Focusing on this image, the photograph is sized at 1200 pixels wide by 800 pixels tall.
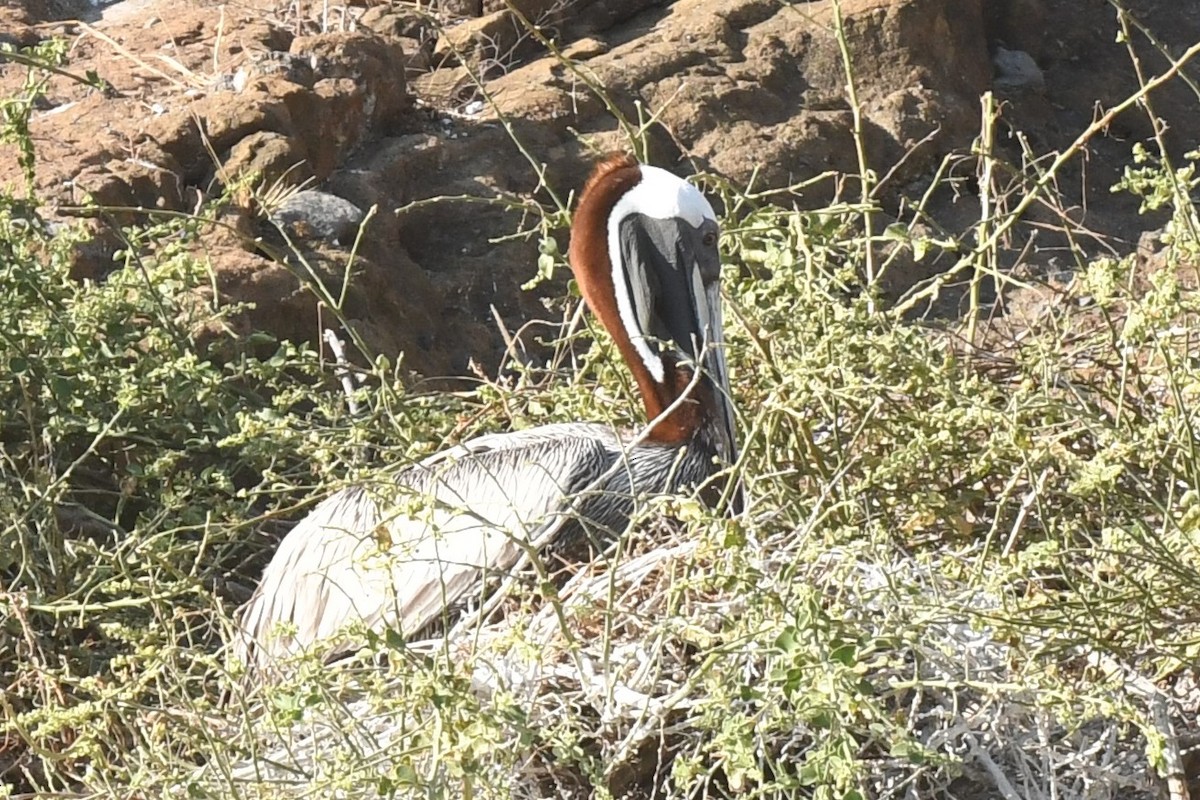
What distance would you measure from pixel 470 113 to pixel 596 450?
2905 millimetres

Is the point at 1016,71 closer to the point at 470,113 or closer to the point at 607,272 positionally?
the point at 470,113

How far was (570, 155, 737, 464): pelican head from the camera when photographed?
4.34 metres

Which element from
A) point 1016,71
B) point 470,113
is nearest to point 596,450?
point 470,113

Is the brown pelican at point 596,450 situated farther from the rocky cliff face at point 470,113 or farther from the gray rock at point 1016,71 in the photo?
the gray rock at point 1016,71

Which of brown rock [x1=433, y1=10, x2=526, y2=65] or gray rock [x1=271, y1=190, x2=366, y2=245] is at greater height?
brown rock [x1=433, y1=10, x2=526, y2=65]

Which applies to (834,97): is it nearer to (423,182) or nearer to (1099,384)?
(423,182)

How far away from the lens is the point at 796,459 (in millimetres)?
3734

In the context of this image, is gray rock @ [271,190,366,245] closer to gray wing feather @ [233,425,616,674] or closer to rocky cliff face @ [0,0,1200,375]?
rocky cliff face @ [0,0,1200,375]

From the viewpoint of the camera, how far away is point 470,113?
6.92m

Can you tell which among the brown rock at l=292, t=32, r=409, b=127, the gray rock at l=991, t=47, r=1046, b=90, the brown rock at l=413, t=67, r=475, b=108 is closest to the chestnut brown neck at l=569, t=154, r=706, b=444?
the brown rock at l=292, t=32, r=409, b=127

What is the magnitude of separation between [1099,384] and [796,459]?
2.41 ft

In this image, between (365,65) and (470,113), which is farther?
(470,113)

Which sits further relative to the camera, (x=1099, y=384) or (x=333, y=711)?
Result: (x=1099, y=384)

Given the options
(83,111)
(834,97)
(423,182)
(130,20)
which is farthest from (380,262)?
(834,97)
